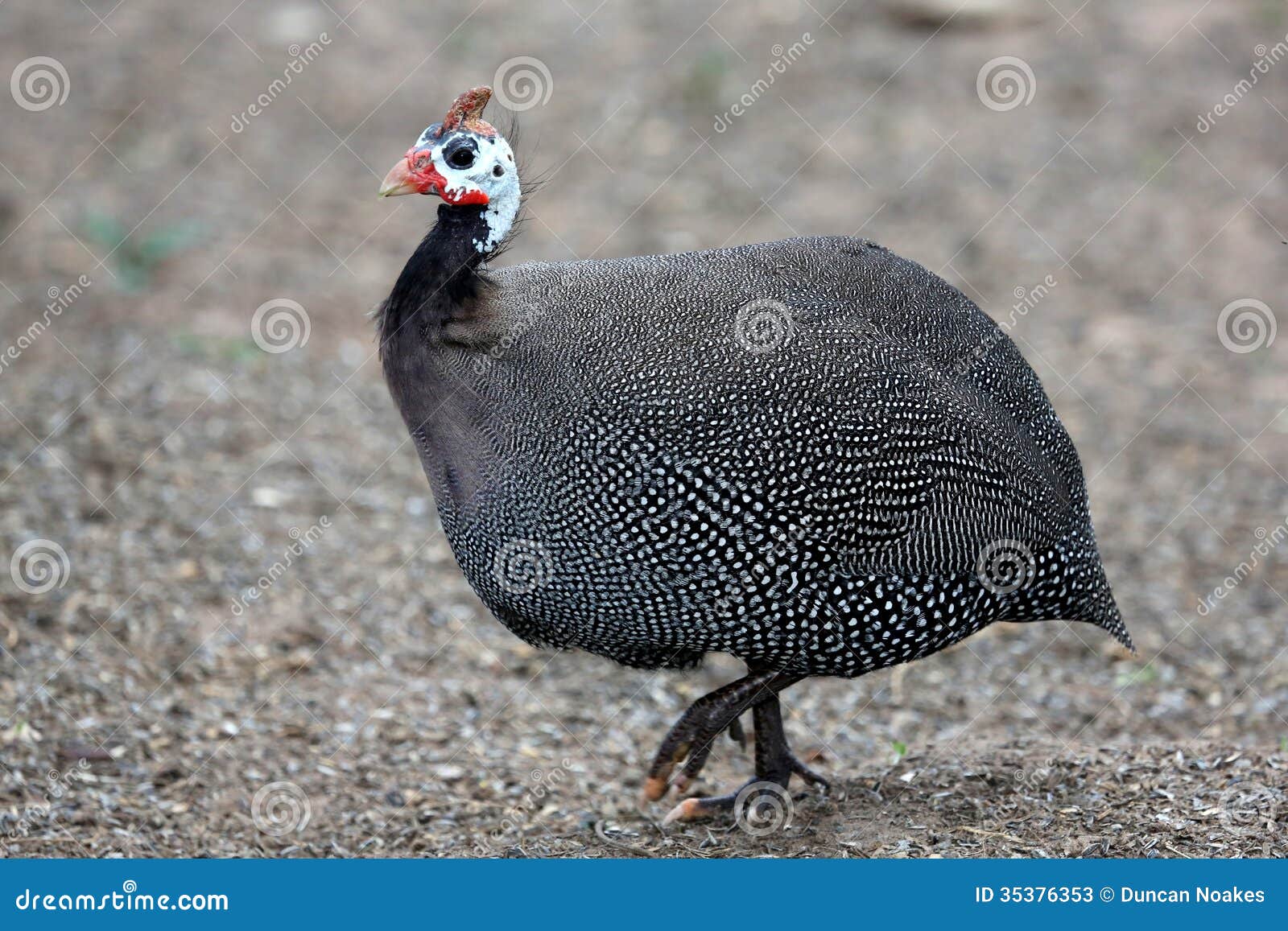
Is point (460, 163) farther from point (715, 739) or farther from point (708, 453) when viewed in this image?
point (715, 739)

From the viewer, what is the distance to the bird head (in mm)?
4125

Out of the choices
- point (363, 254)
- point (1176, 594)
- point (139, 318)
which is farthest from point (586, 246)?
point (1176, 594)

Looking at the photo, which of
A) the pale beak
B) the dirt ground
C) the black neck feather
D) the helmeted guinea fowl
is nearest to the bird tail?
the helmeted guinea fowl

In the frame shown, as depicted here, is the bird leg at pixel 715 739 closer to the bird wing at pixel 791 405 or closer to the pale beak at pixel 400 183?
the bird wing at pixel 791 405

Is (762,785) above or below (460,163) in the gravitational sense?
below

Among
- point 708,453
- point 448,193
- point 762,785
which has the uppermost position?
point 448,193

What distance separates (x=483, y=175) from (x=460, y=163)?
0.24ft

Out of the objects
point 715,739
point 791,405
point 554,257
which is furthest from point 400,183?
point 554,257

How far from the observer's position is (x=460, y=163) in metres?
4.16

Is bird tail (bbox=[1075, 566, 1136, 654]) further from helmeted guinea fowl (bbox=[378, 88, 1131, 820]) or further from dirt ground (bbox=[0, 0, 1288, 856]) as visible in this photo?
dirt ground (bbox=[0, 0, 1288, 856])

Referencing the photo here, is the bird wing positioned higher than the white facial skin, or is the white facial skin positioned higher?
the white facial skin

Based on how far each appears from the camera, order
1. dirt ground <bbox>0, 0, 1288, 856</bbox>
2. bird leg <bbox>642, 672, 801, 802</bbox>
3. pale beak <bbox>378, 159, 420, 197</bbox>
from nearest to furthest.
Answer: pale beak <bbox>378, 159, 420, 197</bbox> → bird leg <bbox>642, 672, 801, 802</bbox> → dirt ground <bbox>0, 0, 1288, 856</bbox>

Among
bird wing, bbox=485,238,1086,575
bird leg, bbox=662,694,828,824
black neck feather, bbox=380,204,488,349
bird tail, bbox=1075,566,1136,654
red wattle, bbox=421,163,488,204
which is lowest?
bird leg, bbox=662,694,828,824

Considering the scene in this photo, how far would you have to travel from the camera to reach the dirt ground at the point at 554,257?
4.87m
